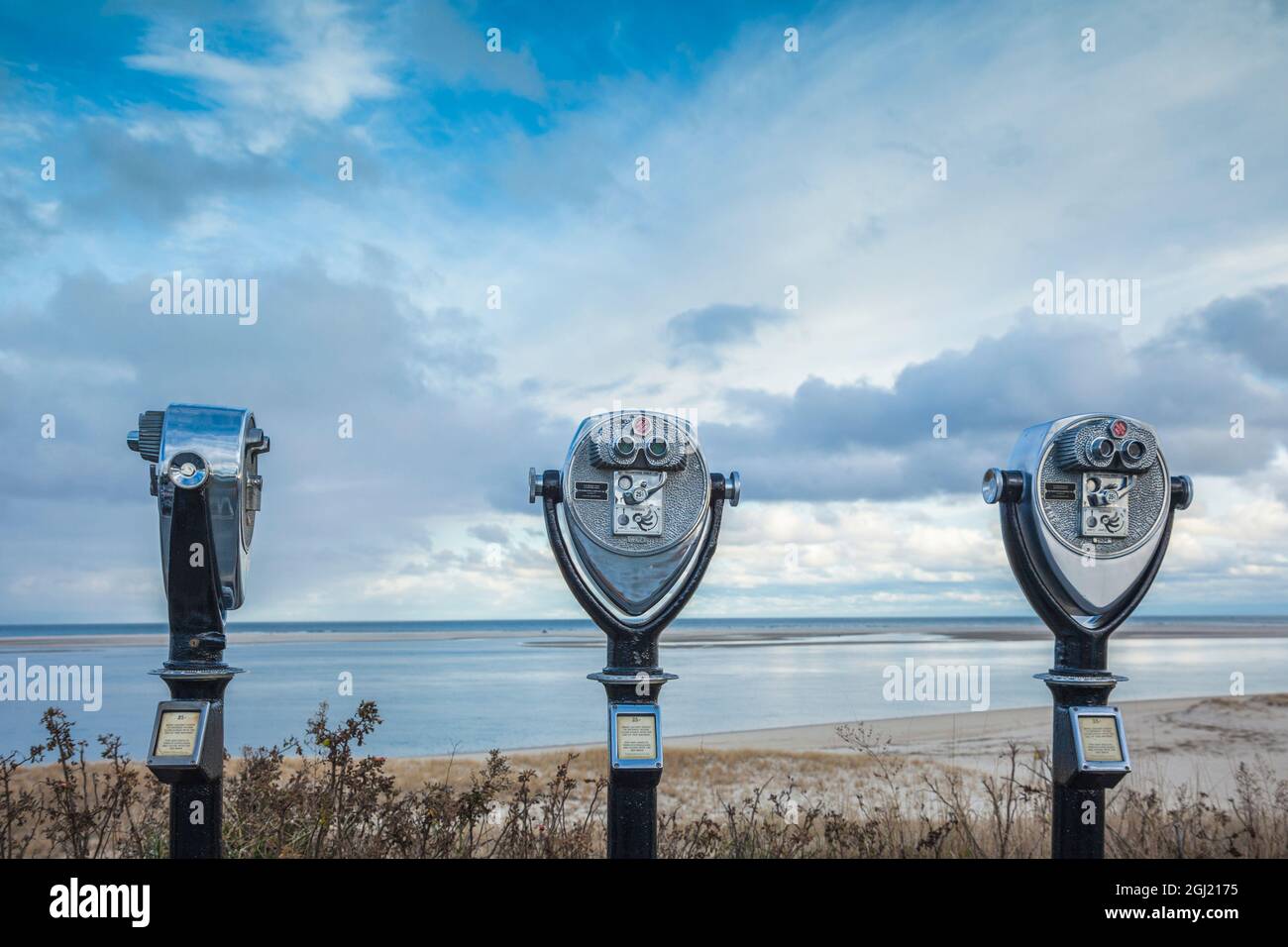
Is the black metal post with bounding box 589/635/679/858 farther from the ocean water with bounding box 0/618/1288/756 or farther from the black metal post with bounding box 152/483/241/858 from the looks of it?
the ocean water with bounding box 0/618/1288/756

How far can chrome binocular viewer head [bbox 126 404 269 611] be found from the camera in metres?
3.80

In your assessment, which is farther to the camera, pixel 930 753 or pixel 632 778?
pixel 930 753

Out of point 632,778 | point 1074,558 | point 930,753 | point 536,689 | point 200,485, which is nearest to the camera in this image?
point 200,485

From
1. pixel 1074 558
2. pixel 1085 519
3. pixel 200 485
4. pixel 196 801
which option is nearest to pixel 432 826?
pixel 196 801

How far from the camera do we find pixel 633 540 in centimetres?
413

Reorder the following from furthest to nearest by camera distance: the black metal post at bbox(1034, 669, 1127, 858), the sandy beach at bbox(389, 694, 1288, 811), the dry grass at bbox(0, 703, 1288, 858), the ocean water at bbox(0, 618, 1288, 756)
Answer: the ocean water at bbox(0, 618, 1288, 756) < the sandy beach at bbox(389, 694, 1288, 811) < the dry grass at bbox(0, 703, 1288, 858) < the black metal post at bbox(1034, 669, 1127, 858)

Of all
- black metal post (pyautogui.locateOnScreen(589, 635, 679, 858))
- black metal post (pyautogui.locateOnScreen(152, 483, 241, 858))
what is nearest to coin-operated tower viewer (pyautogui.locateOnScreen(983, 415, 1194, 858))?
black metal post (pyautogui.locateOnScreen(589, 635, 679, 858))

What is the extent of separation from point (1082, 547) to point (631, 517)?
1805 mm

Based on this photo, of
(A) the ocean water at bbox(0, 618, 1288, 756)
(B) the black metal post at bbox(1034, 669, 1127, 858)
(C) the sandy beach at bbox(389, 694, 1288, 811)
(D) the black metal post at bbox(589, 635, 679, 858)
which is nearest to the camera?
(D) the black metal post at bbox(589, 635, 679, 858)

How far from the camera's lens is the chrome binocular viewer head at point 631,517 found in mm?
4090

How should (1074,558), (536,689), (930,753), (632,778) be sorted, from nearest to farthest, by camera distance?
(632,778) → (1074,558) → (930,753) → (536,689)

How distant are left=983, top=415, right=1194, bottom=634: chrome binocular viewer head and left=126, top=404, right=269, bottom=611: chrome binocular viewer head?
2.91m

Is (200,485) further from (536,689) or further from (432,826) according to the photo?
(536,689)

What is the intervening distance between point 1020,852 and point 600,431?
290 centimetres
